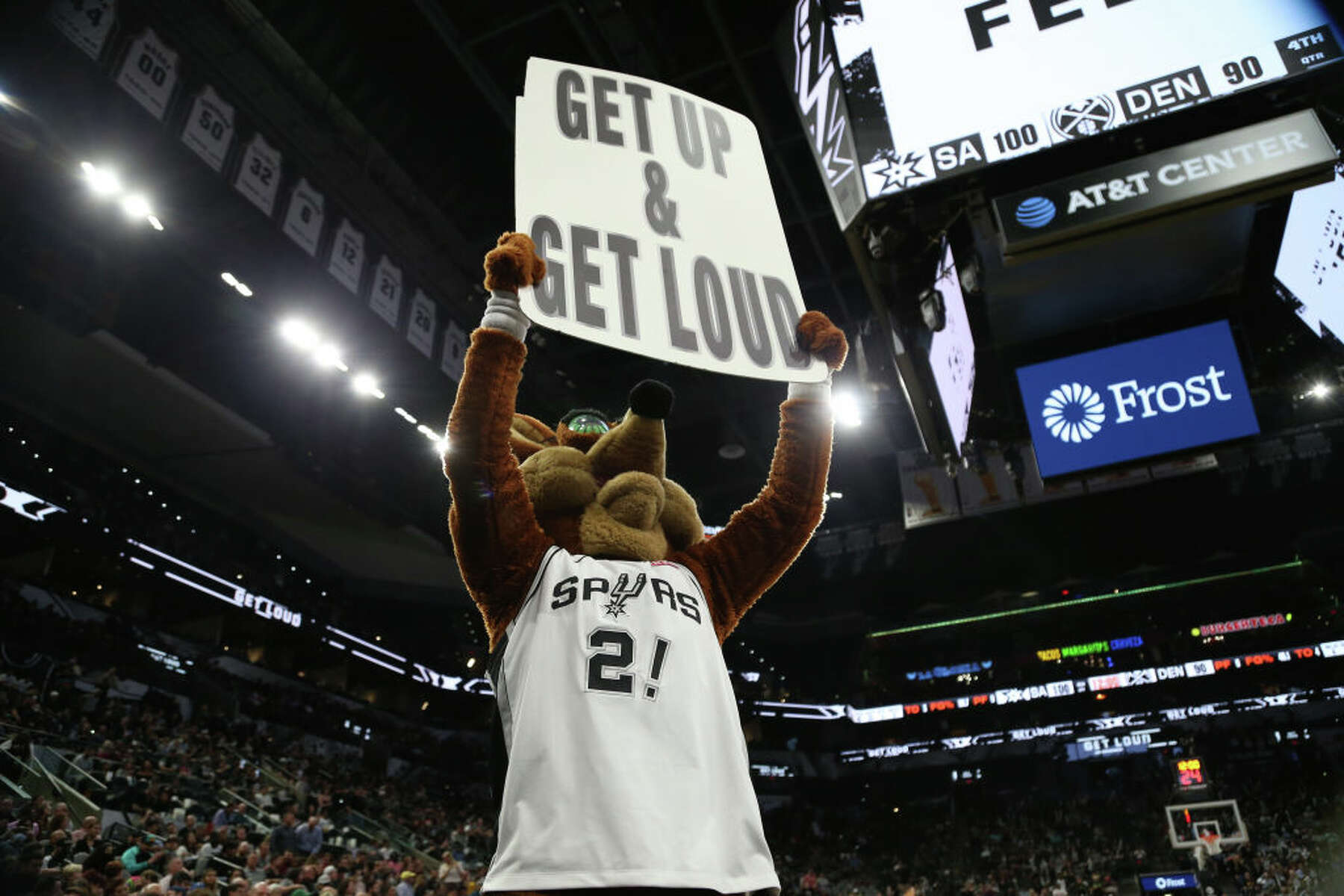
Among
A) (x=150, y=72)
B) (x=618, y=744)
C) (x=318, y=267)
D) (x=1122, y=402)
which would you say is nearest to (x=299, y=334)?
(x=318, y=267)

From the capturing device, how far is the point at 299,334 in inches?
366

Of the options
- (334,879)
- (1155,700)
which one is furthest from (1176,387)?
(1155,700)

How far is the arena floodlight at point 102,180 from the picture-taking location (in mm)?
6582

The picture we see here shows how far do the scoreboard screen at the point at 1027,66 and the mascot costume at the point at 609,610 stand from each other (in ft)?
8.79

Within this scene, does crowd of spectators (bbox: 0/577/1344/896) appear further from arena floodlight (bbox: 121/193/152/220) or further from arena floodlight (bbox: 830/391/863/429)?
arena floodlight (bbox: 830/391/863/429)

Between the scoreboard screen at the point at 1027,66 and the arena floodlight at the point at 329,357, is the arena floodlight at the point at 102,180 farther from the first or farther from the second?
the scoreboard screen at the point at 1027,66

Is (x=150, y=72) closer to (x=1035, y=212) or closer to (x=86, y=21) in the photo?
(x=86, y=21)

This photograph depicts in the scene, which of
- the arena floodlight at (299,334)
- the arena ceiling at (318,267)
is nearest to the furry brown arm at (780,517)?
the arena ceiling at (318,267)

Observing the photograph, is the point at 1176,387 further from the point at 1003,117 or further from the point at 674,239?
the point at 674,239

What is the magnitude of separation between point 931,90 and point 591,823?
3970 mm

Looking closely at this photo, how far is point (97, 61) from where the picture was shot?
5875 millimetres

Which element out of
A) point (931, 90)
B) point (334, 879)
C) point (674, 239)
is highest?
point (931, 90)

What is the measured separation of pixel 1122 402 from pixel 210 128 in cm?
670

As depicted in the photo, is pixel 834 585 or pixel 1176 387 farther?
pixel 834 585
